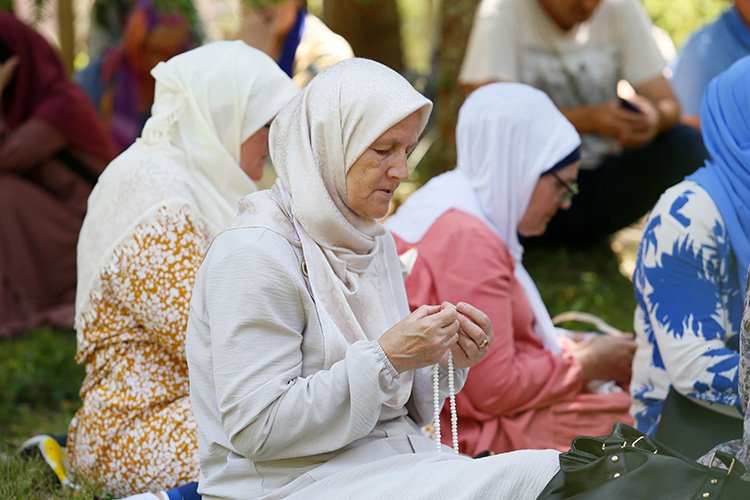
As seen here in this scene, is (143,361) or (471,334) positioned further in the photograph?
(143,361)

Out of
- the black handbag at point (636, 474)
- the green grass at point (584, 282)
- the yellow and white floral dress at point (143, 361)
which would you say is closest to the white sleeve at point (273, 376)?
the black handbag at point (636, 474)

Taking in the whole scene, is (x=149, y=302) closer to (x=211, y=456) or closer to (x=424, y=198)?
(x=211, y=456)

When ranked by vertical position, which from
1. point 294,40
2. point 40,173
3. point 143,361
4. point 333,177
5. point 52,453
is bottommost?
point 40,173

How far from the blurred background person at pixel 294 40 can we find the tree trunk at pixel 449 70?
0.75 m

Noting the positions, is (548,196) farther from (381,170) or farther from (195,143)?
(381,170)

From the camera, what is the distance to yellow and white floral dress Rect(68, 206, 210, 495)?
328 centimetres

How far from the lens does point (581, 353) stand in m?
4.12

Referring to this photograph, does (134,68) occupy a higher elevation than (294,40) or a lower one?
lower

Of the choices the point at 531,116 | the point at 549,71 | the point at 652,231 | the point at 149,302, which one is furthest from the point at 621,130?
the point at 149,302

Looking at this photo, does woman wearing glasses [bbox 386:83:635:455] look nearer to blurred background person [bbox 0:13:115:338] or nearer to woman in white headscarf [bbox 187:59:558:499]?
woman in white headscarf [bbox 187:59:558:499]

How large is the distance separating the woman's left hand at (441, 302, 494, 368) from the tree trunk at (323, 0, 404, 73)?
5.22 meters

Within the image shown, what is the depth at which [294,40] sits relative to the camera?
6078 millimetres

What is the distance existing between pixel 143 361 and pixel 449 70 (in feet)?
11.9

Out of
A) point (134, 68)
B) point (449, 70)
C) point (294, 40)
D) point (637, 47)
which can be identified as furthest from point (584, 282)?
point (134, 68)
